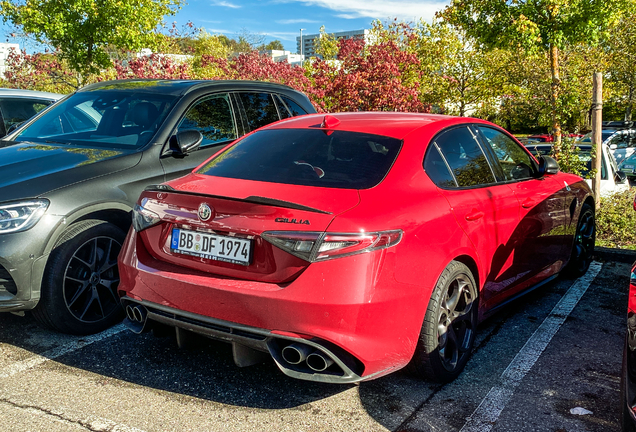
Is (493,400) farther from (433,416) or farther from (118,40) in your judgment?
(118,40)

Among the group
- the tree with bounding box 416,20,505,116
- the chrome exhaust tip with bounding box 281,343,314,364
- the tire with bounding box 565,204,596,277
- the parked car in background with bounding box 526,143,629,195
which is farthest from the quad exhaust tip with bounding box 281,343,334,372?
the tree with bounding box 416,20,505,116

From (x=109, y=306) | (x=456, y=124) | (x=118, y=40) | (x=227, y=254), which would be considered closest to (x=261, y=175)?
(x=227, y=254)

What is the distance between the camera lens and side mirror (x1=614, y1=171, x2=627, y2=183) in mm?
9106

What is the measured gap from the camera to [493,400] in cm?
328

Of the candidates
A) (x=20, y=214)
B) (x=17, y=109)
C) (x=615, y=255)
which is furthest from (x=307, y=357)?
(x=17, y=109)

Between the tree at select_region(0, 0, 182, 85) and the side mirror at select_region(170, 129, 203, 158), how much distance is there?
11.6m

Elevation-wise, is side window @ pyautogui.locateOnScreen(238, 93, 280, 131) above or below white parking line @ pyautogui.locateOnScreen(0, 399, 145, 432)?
above

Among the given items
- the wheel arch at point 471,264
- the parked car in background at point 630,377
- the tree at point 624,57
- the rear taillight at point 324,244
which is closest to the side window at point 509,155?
the wheel arch at point 471,264

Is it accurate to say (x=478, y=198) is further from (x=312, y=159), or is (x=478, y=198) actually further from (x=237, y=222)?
(x=237, y=222)

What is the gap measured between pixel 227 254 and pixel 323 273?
55 cm

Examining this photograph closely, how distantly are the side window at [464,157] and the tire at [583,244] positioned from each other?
6.40 ft

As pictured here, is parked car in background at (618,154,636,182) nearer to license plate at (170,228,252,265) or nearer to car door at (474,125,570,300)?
car door at (474,125,570,300)

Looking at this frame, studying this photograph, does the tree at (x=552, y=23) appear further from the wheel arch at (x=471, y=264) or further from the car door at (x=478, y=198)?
the wheel arch at (x=471, y=264)

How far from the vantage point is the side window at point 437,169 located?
11.4 feet
